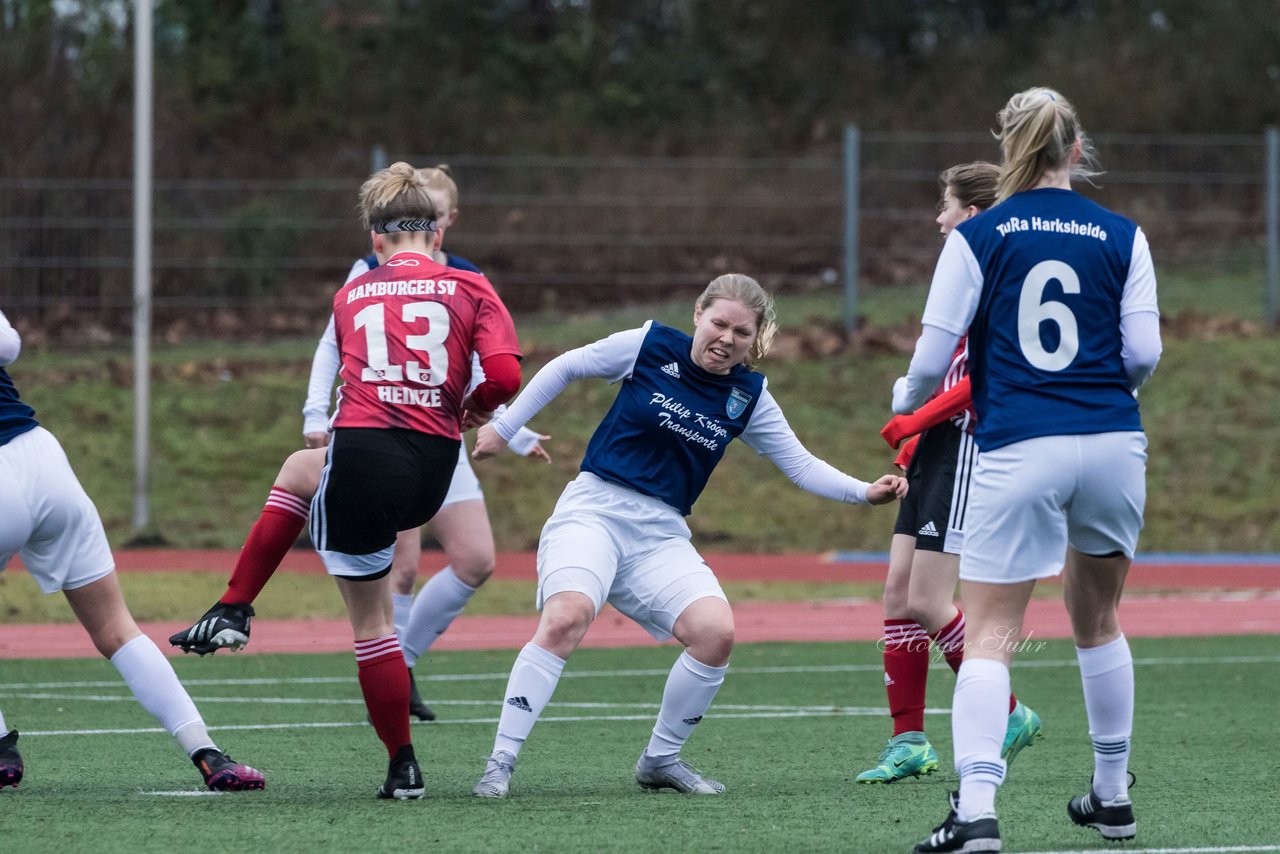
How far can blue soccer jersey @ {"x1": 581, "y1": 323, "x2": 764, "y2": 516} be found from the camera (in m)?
5.74

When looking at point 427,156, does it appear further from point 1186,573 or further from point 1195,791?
point 1195,791

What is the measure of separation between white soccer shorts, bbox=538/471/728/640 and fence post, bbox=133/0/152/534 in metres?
11.2

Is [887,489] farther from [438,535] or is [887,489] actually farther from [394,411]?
[438,535]

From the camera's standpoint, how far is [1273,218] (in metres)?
18.9

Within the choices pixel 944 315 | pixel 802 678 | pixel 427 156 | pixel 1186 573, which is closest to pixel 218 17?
pixel 427 156

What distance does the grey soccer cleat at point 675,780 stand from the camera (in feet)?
18.4

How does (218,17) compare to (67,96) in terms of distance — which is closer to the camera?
(67,96)

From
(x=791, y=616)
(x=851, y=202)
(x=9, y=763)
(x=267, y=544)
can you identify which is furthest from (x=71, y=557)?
(x=851, y=202)

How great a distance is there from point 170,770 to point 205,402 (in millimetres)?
13371

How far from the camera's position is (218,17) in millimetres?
28438

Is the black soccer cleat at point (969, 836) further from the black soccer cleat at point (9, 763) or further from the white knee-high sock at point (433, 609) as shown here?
the white knee-high sock at point (433, 609)

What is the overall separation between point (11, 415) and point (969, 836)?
3.02 metres

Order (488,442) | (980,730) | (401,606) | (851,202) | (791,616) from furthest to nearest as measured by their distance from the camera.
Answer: (851,202) < (791,616) < (401,606) < (488,442) < (980,730)

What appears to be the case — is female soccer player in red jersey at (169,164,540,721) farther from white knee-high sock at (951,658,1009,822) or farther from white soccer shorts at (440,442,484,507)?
white knee-high sock at (951,658,1009,822)
